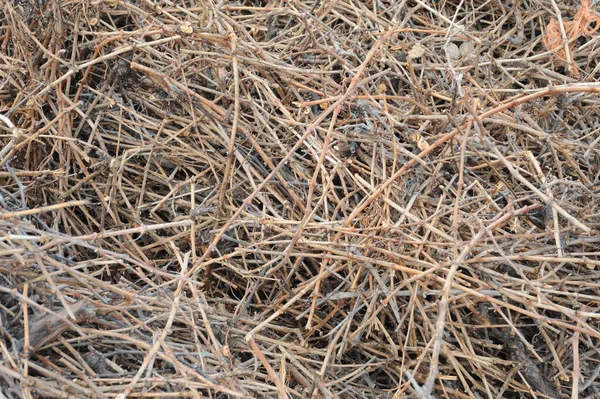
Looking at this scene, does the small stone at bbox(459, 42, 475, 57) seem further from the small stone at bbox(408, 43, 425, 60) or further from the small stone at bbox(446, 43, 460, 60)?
the small stone at bbox(408, 43, 425, 60)

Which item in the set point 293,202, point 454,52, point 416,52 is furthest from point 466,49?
point 293,202

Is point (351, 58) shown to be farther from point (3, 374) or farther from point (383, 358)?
point (3, 374)

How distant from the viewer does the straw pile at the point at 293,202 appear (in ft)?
→ 4.05

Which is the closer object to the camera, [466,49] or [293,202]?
[293,202]

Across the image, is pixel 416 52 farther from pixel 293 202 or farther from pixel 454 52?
pixel 293 202

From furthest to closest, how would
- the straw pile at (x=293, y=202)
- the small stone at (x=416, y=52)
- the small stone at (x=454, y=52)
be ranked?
the small stone at (x=454, y=52) < the small stone at (x=416, y=52) < the straw pile at (x=293, y=202)

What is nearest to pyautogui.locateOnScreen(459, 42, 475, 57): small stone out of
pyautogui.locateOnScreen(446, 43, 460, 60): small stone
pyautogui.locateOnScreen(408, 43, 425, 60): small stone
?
pyautogui.locateOnScreen(446, 43, 460, 60): small stone

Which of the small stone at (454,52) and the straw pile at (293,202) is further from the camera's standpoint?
the small stone at (454,52)

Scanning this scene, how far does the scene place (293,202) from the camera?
159 centimetres

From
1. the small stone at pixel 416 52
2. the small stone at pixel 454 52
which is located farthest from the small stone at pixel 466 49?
the small stone at pixel 416 52

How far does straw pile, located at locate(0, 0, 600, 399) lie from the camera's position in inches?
48.6

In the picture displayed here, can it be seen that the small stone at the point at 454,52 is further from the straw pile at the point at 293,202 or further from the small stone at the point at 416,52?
the small stone at the point at 416,52

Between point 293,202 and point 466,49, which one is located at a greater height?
point 466,49

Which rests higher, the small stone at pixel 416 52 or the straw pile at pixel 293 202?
the small stone at pixel 416 52
